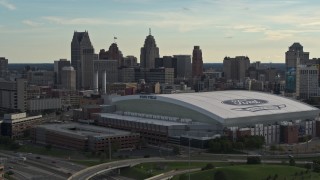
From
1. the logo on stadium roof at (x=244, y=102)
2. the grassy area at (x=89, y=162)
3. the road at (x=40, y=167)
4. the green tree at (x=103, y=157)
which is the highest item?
the logo on stadium roof at (x=244, y=102)

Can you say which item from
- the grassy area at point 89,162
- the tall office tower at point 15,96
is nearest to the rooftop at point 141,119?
the grassy area at point 89,162

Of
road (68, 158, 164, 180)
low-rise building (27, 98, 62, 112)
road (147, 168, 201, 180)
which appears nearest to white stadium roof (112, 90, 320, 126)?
road (68, 158, 164, 180)

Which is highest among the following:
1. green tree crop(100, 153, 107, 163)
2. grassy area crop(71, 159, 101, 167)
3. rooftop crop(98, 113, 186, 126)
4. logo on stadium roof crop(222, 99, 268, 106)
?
logo on stadium roof crop(222, 99, 268, 106)

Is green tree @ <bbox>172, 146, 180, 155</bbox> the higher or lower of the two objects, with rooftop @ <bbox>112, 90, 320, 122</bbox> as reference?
lower

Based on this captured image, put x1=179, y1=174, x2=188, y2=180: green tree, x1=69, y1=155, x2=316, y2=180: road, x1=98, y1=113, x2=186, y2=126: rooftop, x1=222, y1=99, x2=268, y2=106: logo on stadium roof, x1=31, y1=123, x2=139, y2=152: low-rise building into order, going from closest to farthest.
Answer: x1=179, y1=174, x2=188, y2=180: green tree, x1=69, y1=155, x2=316, y2=180: road, x1=31, y1=123, x2=139, y2=152: low-rise building, x1=98, y1=113, x2=186, y2=126: rooftop, x1=222, y1=99, x2=268, y2=106: logo on stadium roof

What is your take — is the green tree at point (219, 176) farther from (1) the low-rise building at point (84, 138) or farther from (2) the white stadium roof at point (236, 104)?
(2) the white stadium roof at point (236, 104)

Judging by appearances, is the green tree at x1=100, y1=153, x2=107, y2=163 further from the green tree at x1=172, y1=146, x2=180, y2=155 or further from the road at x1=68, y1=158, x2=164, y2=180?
the green tree at x1=172, y1=146, x2=180, y2=155
